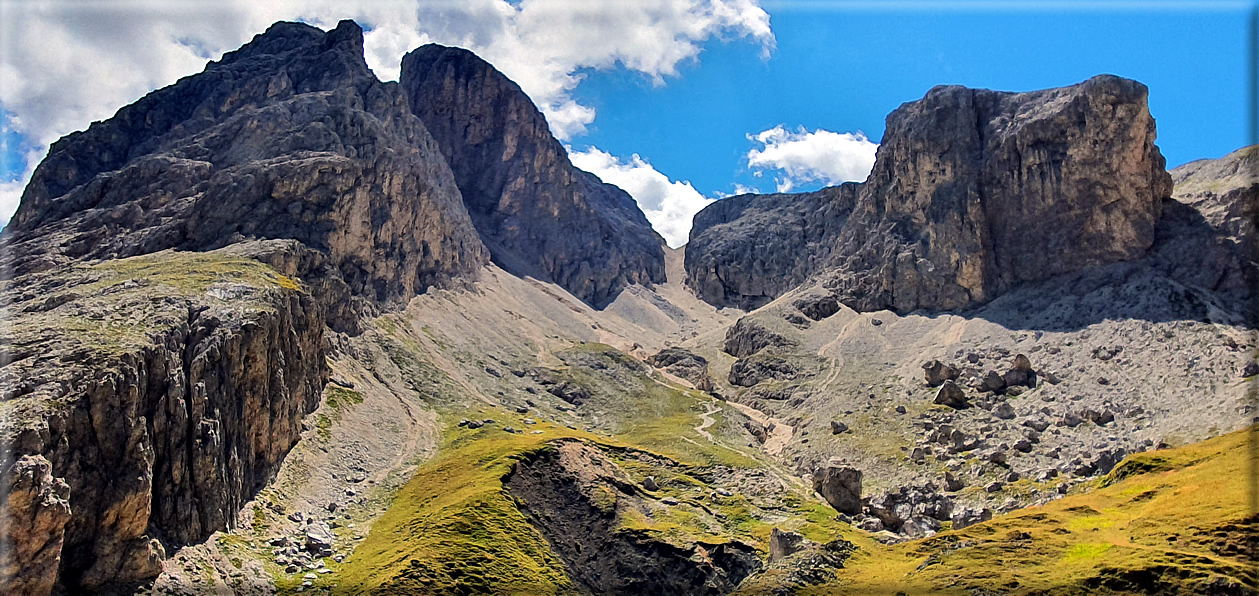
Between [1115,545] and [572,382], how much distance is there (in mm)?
108883

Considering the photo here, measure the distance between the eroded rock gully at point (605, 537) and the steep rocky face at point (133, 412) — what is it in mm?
26882

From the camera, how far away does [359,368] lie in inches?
4577

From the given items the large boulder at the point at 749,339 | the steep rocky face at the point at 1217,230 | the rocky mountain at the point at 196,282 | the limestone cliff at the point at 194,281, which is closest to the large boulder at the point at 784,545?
the rocky mountain at the point at 196,282

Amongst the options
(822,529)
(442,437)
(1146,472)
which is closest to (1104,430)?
(1146,472)

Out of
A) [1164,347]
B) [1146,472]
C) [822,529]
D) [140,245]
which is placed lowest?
[822,529]

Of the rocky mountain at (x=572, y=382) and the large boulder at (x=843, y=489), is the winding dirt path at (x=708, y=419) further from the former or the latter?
the large boulder at (x=843, y=489)

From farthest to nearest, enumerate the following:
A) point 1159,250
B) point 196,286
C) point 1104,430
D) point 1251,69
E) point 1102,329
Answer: point 1159,250
point 1102,329
point 1104,430
point 196,286
point 1251,69

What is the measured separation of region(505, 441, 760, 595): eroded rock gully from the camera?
230 ft

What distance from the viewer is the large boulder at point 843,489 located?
96.7m

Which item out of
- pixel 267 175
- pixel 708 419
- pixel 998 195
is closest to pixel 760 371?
pixel 708 419

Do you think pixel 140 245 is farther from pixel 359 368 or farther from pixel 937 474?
pixel 937 474

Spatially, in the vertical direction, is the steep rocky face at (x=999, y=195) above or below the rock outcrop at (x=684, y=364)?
above

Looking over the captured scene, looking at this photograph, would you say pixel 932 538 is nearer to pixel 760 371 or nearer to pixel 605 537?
pixel 605 537

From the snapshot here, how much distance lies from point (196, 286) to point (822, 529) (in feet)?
236
